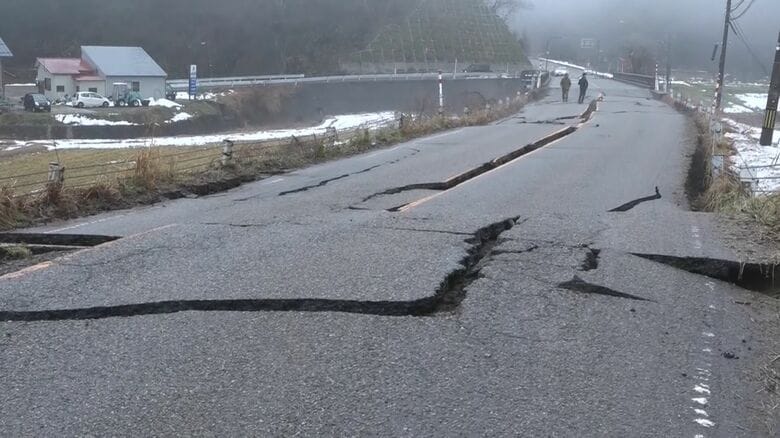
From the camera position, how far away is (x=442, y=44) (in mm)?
102875

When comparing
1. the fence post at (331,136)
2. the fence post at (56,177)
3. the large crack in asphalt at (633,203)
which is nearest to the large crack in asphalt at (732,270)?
the large crack in asphalt at (633,203)

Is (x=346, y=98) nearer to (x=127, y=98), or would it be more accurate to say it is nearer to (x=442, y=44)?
(x=127, y=98)

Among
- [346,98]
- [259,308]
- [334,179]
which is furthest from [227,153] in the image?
[346,98]

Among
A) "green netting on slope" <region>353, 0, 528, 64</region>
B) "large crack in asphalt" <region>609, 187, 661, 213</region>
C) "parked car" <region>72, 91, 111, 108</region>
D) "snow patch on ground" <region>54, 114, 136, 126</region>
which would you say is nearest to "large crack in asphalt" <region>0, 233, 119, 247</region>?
"large crack in asphalt" <region>609, 187, 661, 213</region>

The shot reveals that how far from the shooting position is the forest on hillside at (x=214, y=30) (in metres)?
92.3

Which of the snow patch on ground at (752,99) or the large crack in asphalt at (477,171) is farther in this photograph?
the snow patch on ground at (752,99)

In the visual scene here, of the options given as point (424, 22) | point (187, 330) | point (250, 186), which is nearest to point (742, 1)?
point (250, 186)

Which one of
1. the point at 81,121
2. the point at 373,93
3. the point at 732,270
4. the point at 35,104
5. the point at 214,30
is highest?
the point at 214,30

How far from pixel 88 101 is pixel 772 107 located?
51362mm

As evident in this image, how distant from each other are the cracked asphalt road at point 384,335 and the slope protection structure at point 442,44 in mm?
86217

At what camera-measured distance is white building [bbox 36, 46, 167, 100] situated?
224 ft

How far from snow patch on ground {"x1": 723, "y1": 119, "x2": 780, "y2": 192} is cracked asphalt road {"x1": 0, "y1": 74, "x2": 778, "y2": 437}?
8.87 ft

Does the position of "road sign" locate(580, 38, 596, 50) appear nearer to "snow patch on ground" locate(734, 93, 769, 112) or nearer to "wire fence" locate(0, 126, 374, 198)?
"snow patch on ground" locate(734, 93, 769, 112)

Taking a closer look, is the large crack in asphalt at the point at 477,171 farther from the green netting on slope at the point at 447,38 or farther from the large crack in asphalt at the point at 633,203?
the green netting on slope at the point at 447,38
